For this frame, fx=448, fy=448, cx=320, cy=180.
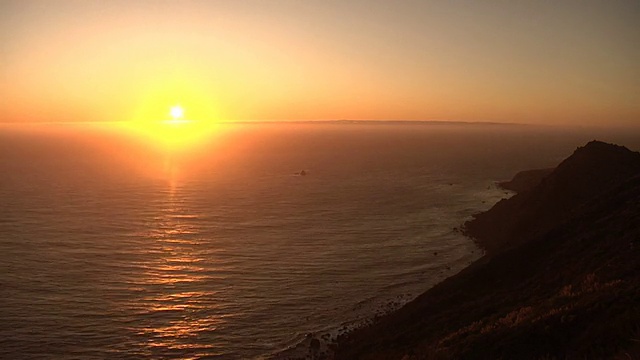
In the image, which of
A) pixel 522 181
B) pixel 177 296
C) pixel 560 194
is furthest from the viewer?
pixel 522 181

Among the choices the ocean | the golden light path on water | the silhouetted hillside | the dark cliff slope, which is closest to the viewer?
the golden light path on water

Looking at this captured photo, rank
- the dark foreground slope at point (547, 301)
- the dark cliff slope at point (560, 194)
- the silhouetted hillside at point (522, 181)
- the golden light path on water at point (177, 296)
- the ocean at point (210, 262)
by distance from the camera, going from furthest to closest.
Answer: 1. the silhouetted hillside at point (522, 181)
2. the dark cliff slope at point (560, 194)
3. the ocean at point (210, 262)
4. the golden light path on water at point (177, 296)
5. the dark foreground slope at point (547, 301)

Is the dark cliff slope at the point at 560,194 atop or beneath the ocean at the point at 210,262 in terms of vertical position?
atop

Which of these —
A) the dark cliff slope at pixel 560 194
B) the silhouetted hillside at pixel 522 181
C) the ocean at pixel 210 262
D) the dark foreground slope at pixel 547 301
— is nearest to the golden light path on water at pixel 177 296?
the ocean at pixel 210 262

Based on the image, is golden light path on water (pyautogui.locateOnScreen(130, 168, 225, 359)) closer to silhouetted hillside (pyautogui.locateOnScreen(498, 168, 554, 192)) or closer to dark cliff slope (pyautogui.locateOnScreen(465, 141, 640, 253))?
dark cliff slope (pyautogui.locateOnScreen(465, 141, 640, 253))

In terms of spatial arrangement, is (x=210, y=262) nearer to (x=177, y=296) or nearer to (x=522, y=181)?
(x=177, y=296)

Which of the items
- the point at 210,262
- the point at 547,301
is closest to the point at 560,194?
the point at 547,301

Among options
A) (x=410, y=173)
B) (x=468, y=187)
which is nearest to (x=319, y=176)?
(x=410, y=173)

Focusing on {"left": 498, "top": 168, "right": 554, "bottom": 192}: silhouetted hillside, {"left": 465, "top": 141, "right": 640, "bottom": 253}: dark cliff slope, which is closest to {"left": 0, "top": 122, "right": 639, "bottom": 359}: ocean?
{"left": 498, "top": 168, "right": 554, "bottom": 192}: silhouetted hillside

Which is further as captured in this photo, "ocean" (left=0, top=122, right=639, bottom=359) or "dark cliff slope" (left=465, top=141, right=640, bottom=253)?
"dark cliff slope" (left=465, top=141, right=640, bottom=253)

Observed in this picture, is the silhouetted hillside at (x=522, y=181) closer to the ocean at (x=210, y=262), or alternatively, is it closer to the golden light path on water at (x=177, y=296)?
the ocean at (x=210, y=262)
